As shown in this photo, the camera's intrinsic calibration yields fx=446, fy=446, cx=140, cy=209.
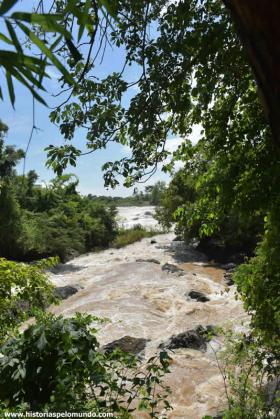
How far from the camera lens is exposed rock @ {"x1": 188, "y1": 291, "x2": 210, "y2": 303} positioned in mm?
13695

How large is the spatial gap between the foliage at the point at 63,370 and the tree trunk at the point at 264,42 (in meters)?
2.27

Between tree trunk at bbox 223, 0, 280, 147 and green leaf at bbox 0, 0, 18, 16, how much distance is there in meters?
0.58

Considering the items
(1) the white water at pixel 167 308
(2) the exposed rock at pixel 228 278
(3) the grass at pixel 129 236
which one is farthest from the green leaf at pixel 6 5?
(3) the grass at pixel 129 236

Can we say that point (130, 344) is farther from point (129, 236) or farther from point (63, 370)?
point (129, 236)

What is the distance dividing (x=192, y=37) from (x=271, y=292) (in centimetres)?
264

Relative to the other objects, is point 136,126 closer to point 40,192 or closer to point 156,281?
point 156,281

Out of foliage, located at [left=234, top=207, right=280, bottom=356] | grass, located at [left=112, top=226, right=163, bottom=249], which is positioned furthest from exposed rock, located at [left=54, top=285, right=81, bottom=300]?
grass, located at [left=112, top=226, right=163, bottom=249]

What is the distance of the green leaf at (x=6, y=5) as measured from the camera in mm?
996

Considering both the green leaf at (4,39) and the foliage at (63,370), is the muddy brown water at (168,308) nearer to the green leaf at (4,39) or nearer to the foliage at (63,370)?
the foliage at (63,370)

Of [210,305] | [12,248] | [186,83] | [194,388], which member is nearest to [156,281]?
[210,305]

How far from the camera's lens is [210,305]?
43.1 feet

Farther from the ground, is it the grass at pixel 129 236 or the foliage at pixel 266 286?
the foliage at pixel 266 286

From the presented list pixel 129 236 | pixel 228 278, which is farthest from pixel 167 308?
pixel 129 236

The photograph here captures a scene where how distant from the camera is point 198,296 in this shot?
45.8ft
